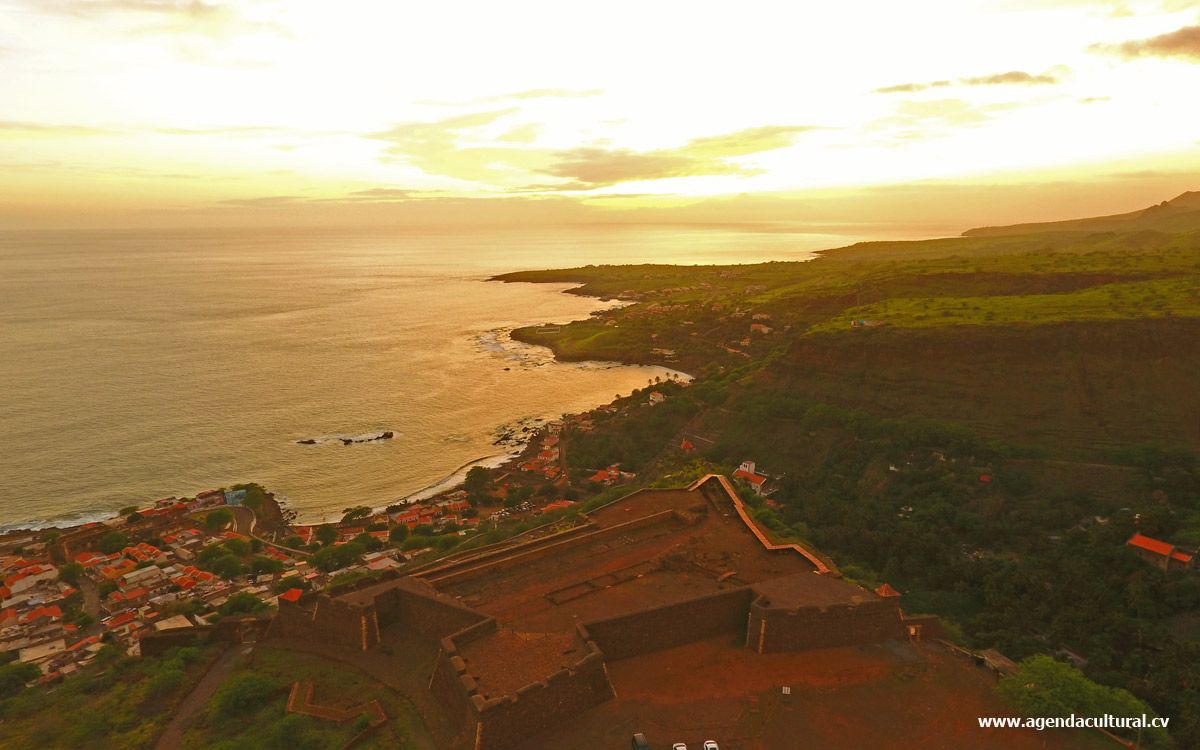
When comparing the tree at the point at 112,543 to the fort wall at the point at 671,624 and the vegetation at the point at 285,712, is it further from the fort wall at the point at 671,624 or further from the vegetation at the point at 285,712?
the fort wall at the point at 671,624

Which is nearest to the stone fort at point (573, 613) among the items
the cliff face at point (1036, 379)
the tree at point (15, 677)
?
the tree at point (15, 677)

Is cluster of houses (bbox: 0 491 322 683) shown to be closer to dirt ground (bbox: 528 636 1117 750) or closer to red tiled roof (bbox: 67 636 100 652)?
red tiled roof (bbox: 67 636 100 652)

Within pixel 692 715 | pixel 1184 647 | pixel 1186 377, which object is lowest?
pixel 1184 647

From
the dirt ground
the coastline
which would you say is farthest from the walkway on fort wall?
the coastline

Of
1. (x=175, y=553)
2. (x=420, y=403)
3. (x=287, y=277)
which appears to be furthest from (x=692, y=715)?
(x=287, y=277)

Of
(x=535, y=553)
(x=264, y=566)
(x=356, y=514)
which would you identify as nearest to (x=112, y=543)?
(x=264, y=566)

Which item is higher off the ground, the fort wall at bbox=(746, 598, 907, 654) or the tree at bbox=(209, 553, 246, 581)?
the fort wall at bbox=(746, 598, 907, 654)

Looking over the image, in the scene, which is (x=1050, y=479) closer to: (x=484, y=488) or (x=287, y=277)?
(x=484, y=488)

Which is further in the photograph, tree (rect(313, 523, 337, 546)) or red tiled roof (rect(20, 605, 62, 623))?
tree (rect(313, 523, 337, 546))
